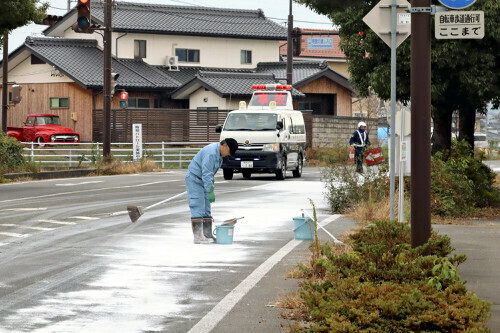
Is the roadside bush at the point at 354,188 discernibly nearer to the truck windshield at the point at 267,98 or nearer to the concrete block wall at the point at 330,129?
the truck windshield at the point at 267,98

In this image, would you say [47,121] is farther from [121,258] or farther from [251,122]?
[121,258]

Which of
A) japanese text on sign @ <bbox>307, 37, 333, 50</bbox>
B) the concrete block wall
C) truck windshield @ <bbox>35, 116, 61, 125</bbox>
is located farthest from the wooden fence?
japanese text on sign @ <bbox>307, 37, 333, 50</bbox>

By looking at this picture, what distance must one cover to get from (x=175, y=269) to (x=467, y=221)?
7.00 m

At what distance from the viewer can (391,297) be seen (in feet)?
19.9

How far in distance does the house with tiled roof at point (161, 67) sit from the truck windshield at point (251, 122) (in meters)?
19.1

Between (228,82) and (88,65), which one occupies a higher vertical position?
(88,65)

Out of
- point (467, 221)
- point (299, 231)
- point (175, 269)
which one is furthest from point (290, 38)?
point (175, 269)

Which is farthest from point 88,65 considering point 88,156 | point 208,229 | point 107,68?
point 208,229

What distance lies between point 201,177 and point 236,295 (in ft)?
14.6

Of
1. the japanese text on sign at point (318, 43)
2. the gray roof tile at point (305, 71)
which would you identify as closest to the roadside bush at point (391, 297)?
the gray roof tile at point (305, 71)

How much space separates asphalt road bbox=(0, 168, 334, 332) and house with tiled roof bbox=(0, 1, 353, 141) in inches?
1101

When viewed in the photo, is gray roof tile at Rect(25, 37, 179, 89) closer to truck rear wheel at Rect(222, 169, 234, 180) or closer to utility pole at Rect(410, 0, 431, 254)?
truck rear wheel at Rect(222, 169, 234, 180)

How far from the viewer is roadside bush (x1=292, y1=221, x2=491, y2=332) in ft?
18.9

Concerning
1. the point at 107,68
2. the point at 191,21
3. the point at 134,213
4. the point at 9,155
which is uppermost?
the point at 191,21
